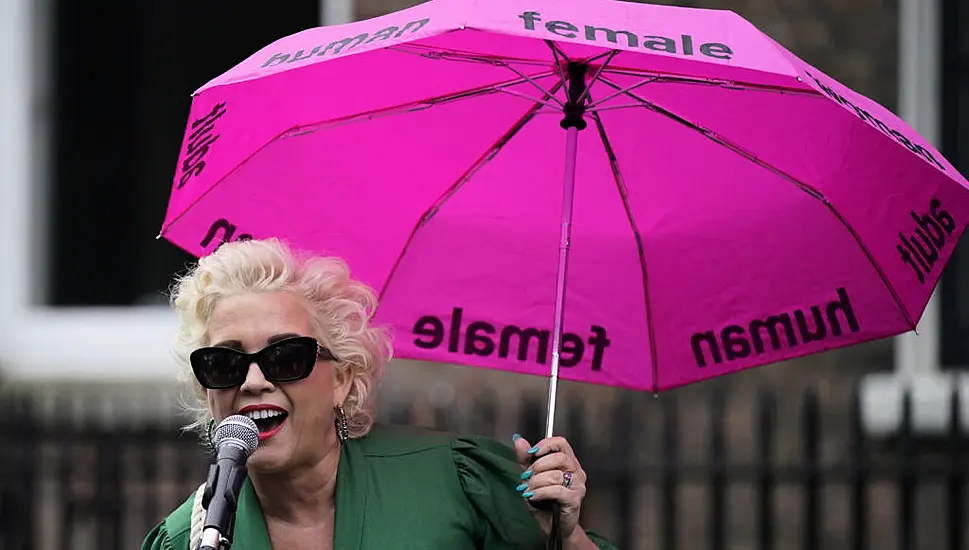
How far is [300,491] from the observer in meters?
3.30

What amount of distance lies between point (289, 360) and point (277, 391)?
69 mm

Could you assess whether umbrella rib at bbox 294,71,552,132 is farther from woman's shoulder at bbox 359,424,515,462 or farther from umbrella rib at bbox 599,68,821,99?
woman's shoulder at bbox 359,424,515,462

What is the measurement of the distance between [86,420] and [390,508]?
13.1ft

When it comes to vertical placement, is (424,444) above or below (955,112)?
below

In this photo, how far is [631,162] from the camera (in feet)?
12.1

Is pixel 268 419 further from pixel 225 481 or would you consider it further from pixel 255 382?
pixel 225 481

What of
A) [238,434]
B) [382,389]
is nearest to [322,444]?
[238,434]

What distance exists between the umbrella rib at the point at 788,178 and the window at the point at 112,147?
519cm

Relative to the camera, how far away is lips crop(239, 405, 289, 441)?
121 inches

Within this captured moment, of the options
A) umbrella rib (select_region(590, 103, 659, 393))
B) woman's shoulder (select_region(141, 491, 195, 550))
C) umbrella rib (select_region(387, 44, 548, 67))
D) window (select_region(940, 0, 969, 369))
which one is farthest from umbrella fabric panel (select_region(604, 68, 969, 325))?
window (select_region(940, 0, 969, 369))

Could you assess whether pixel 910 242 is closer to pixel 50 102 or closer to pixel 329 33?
pixel 329 33

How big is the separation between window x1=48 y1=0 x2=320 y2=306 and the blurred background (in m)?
0.01

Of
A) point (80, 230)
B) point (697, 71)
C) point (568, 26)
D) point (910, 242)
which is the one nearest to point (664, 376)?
point (910, 242)

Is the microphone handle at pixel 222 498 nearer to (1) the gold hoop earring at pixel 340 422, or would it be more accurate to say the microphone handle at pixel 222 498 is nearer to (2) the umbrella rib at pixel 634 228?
(1) the gold hoop earring at pixel 340 422
